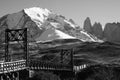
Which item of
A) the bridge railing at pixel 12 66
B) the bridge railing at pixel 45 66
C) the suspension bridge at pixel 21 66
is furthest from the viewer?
the bridge railing at pixel 45 66

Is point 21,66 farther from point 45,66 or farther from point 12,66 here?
point 45,66

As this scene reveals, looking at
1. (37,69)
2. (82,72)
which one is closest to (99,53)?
(82,72)

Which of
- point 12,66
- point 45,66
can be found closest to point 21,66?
point 12,66

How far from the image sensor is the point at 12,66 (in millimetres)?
33531

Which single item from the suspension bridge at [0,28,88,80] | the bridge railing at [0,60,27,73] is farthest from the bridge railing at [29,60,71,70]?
the bridge railing at [0,60,27,73]

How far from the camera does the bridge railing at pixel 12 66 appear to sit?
31.3m

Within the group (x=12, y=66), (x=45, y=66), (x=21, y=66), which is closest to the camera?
(x=12, y=66)

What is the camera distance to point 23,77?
121 feet

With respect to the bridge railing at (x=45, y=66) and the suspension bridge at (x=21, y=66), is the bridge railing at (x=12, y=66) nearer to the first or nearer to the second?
the suspension bridge at (x=21, y=66)

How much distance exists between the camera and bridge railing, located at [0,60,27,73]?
3130cm

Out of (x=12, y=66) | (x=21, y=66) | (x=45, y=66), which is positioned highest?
(x=12, y=66)

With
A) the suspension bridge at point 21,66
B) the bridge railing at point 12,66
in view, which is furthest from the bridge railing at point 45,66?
the bridge railing at point 12,66

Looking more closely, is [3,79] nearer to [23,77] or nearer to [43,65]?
[23,77]

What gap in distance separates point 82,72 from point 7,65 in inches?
908
